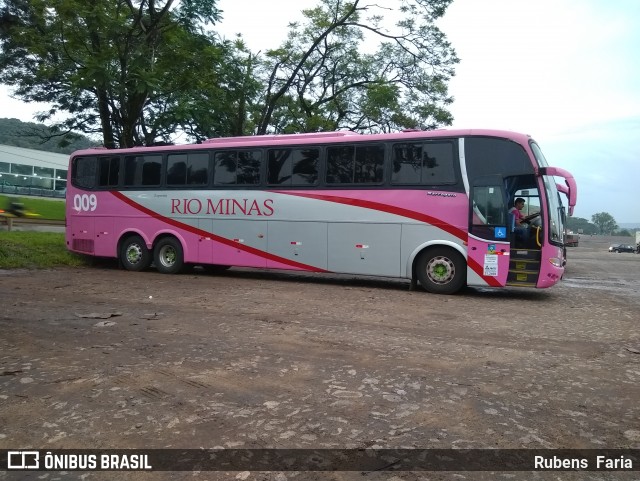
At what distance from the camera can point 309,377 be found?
4.40 meters

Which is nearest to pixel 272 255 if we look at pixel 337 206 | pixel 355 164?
pixel 337 206

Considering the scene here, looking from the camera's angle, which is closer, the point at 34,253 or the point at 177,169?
the point at 177,169

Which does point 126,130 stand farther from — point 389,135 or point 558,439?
point 558,439

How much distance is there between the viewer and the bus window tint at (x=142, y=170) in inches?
535

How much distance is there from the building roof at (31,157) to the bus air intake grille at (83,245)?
43.4m

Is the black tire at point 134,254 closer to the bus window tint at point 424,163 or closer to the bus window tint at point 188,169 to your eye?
the bus window tint at point 188,169

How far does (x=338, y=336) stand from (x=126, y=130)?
13043 mm

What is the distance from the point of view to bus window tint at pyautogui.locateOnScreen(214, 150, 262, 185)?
12.5 m

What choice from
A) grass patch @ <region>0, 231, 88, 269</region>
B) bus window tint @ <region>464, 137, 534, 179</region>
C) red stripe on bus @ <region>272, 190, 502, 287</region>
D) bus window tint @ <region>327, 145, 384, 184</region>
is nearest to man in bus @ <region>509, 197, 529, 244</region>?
bus window tint @ <region>464, 137, 534, 179</region>

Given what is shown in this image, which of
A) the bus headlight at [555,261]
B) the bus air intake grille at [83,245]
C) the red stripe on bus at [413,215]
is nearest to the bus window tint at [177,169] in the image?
the bus air intake grille at [83,245]

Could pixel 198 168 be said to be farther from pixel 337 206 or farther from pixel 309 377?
pixel 309 377

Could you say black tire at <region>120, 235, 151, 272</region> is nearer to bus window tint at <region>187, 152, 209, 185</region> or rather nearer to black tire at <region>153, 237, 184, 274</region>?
black tire at <region>153, 237, 184, 274</region>

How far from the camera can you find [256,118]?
77.8 feet

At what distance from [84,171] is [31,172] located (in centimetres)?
4532
